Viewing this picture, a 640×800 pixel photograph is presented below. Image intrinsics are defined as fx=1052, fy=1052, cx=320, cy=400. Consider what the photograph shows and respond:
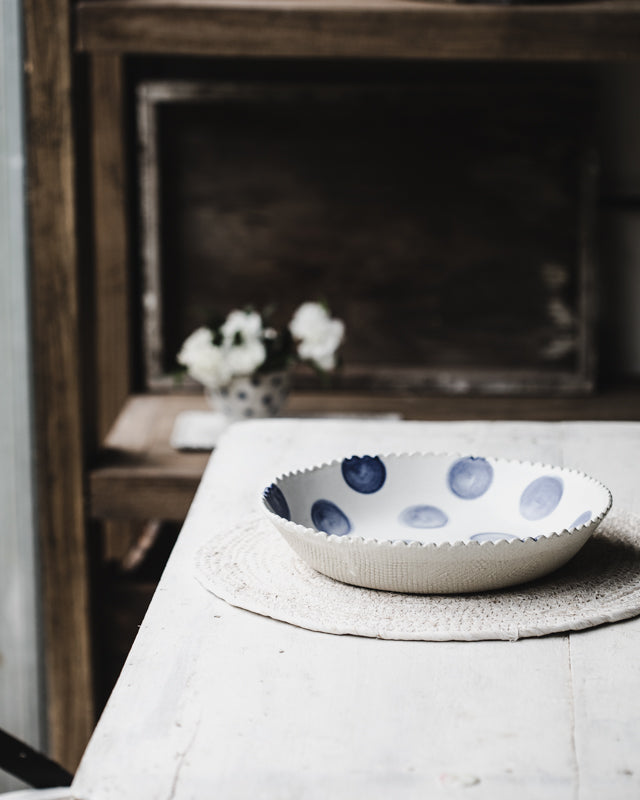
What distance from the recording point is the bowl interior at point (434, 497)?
2.83ft

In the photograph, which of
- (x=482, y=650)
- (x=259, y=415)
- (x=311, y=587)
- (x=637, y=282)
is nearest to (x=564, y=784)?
(x=482, y=650)

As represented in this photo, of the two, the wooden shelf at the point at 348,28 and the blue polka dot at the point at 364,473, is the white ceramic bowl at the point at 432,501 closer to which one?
the blue polka dot at the point at 364,473

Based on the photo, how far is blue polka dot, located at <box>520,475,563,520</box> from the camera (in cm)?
87

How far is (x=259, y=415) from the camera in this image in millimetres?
1868

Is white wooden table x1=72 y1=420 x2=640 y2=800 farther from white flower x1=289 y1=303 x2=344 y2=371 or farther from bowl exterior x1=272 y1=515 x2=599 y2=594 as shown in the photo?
white flower x1=289 y1=303 x2=344 y2=371

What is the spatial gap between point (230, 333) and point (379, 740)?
1353 millimetres

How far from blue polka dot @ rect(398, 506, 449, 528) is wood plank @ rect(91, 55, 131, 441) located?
138cm

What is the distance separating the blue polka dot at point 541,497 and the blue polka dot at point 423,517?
0.07m

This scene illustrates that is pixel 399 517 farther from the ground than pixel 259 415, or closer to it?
farther from the ground

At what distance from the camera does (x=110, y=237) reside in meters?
2.26

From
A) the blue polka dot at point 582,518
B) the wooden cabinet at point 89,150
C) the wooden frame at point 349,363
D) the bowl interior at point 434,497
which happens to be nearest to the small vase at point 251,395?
the wooden cabinet at point 89,150

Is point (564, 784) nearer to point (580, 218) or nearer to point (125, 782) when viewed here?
point (125, 782)

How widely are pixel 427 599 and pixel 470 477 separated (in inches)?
8.6

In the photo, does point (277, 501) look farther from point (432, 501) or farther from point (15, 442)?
point (15, 442)
